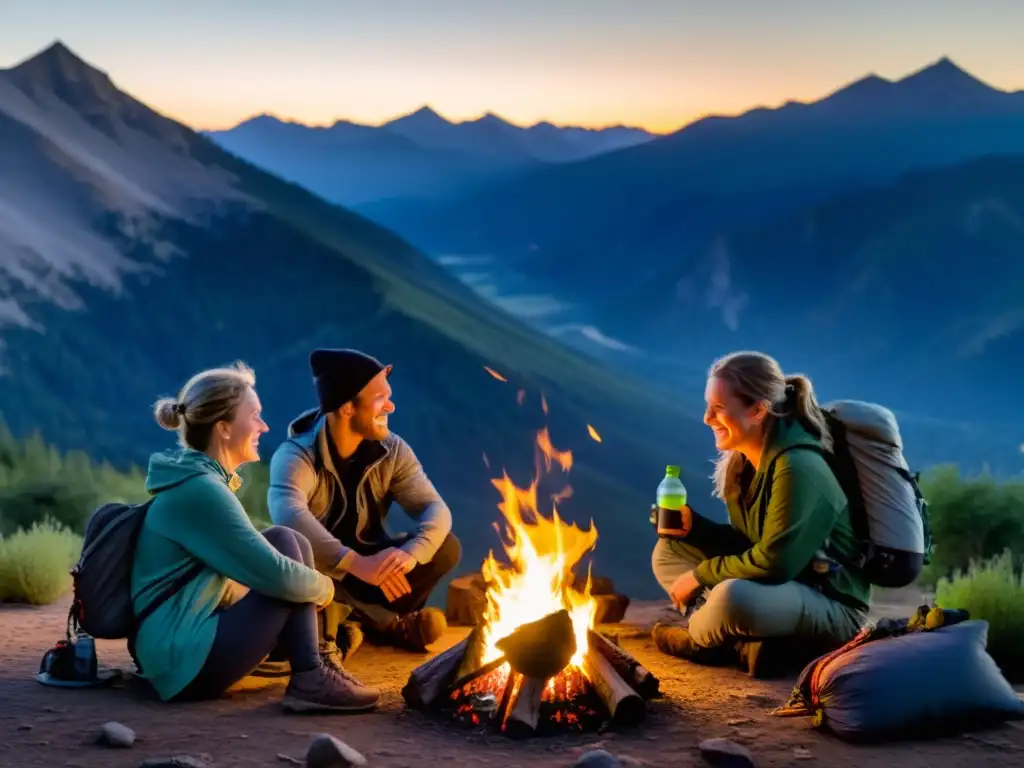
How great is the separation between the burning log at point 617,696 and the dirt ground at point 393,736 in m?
0.07

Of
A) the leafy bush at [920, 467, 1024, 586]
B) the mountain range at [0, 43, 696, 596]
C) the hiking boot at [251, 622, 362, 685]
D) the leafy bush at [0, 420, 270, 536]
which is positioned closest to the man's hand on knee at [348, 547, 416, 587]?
the hiking boot at [251, 622, 362, 685]

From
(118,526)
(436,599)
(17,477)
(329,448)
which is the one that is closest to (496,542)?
(436,599)

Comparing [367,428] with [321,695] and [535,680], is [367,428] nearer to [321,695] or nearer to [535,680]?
[321,695]

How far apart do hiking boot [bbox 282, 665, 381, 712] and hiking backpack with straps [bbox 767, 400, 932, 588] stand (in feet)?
6.99

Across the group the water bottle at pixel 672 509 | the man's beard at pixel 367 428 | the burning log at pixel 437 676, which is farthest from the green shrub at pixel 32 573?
the water bottle at pixel 672 509

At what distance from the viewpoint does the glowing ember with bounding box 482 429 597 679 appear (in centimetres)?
480

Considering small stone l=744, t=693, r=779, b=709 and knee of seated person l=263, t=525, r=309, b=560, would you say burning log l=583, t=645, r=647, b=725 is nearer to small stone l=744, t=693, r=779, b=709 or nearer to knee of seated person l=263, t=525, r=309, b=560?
small stone l=744, t=693, r=779, b=709

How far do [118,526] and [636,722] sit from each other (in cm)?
210

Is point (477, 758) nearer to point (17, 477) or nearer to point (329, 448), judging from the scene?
point (329, 448)

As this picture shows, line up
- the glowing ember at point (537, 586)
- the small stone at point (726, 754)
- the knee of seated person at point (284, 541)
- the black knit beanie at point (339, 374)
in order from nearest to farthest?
the small stone at point (726, 754), the knee of seated person at point (284, 541), the glowing ember at point (537, 586), the black knit beanie at point (339, 374)

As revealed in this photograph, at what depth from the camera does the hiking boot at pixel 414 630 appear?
591 cm

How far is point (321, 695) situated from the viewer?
14.8 ft

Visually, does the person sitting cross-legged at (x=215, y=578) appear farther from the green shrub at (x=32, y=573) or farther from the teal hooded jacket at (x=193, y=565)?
the green shrub at (x=32, y=573)

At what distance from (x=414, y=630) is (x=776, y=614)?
1794 mm
